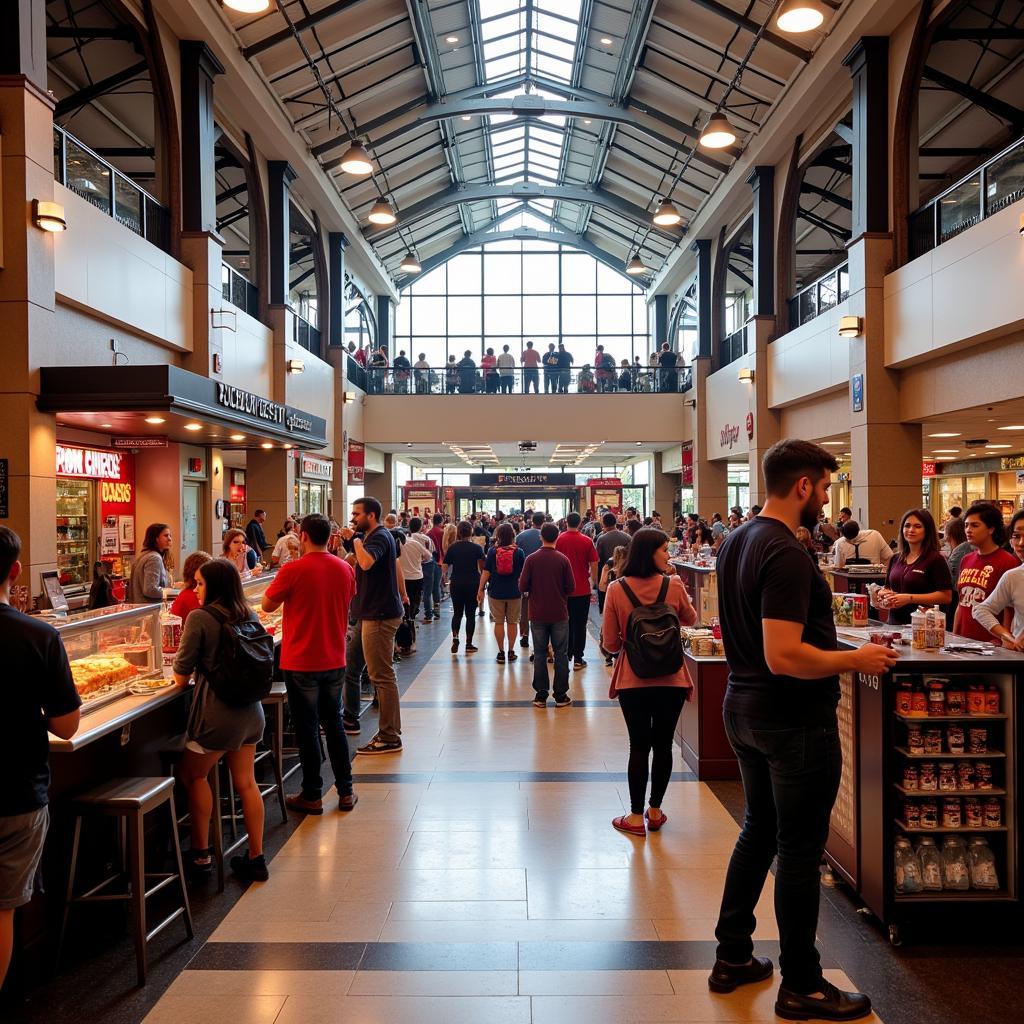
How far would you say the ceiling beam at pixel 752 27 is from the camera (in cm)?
1221

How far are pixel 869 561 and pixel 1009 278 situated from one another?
354 centimetres

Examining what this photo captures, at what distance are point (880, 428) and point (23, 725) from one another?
36.3ft

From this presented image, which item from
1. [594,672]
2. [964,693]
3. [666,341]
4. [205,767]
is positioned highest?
[666,341]

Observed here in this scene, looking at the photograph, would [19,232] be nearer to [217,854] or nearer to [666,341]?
[217,854]

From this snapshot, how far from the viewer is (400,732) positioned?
6.82 metres

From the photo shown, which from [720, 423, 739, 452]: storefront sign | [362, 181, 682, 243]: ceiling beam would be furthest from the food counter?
[362, 181, 682, 243]: ceiling beam

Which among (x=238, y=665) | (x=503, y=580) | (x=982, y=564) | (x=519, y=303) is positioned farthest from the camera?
(x=519, y=303)

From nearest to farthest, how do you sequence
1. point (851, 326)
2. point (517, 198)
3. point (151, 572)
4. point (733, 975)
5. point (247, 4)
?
point (733, 975) → point (151, 572) → point (247, 4) → point (851, 326) → point (517, 198)

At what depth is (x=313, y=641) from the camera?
16.9ft

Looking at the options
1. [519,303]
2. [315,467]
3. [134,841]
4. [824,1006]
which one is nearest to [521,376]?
[315,467]

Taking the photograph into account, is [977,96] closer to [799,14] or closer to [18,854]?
[799,14]

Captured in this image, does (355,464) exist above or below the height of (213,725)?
above

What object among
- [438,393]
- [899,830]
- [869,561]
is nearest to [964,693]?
[899,830]

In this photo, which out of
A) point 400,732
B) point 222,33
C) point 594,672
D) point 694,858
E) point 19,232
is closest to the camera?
point 694,858
